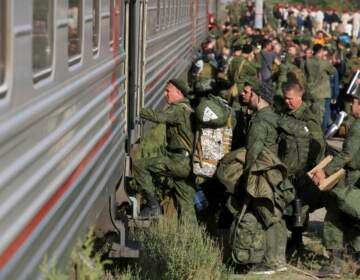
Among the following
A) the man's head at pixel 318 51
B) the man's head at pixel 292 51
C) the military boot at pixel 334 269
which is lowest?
the military boot at pixel 334 269

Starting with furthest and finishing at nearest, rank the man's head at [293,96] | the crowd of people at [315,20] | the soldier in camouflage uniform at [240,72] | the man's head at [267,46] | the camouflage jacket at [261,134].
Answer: the crowd of people at [315,20] < the man's head at [267,46] < the soldier in camouflage uniform at [240,72] < the man's head at [293,96] < the camouflage jacket at [261,134]

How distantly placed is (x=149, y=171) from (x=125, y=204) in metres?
0.61

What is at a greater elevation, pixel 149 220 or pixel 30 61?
pixel 30 61

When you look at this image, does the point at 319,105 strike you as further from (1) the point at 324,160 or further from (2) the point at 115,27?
(2) the point at 115,27

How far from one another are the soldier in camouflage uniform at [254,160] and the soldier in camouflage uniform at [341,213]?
0.36m

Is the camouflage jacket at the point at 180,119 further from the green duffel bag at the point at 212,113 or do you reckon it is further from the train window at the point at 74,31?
the train window at the point at 74,31

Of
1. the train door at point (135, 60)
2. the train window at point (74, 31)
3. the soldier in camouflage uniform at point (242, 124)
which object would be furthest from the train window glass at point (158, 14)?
the train window at point (74, 31)

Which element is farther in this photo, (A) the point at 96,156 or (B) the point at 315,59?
(B) the point at 315,59

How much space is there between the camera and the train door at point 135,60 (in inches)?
344

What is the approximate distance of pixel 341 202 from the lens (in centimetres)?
670

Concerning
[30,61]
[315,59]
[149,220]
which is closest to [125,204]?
[149,220]

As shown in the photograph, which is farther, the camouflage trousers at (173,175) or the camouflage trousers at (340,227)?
the camouflage trousers at (173,175)

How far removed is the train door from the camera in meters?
8.73

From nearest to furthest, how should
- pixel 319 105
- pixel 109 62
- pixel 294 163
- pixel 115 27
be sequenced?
pixel 109 62
pixel 115 27
pixel 294 163
pixel 319 105
